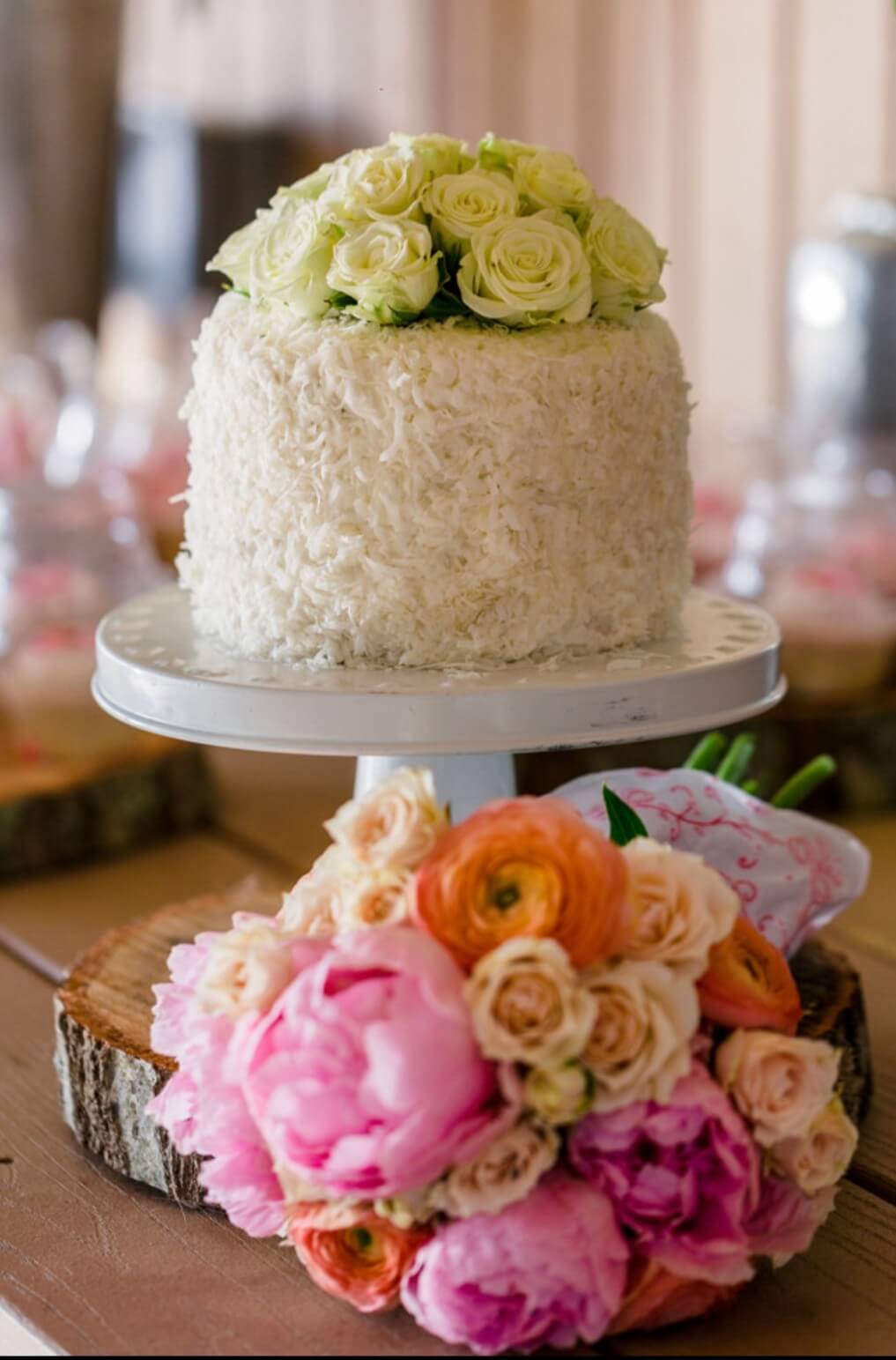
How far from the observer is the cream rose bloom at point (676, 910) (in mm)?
953

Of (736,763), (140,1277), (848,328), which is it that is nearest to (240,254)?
(736,763)

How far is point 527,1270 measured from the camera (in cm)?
93

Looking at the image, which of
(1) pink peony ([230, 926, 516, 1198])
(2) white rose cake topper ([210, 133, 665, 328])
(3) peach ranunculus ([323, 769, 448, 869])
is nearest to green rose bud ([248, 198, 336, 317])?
(2) white rose cake topper ([210, 133, 665, 328])

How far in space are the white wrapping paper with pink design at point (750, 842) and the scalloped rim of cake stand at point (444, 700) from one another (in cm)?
12

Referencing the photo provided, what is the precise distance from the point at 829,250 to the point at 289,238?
194 centimetres

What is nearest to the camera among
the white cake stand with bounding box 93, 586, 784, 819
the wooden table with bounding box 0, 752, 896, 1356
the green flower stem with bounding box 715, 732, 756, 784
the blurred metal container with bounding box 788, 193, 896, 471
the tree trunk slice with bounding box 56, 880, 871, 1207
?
the wooden table with bounding box 0, 752, 896, 1356

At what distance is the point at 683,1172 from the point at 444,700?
12.8 inches

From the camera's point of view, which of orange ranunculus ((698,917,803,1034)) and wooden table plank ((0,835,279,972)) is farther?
wooden table plank ((0,835,279,972))

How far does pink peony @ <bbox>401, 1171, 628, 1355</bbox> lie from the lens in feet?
3.04

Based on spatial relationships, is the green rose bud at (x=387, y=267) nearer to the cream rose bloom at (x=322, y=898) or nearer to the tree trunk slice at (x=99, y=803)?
the cream rose bloom at (x=322, y=898)

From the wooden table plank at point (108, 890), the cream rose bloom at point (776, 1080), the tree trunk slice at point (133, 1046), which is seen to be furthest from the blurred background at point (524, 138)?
the cream rose bloom at point (776, 1080)

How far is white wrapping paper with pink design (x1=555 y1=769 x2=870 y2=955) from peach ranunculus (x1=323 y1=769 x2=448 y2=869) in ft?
1.08

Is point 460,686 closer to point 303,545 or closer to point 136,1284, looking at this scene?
point 303,545

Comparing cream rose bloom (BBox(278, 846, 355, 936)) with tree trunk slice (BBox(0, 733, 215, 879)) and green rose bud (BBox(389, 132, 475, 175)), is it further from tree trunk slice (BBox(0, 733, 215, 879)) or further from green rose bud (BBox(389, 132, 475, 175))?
tree trunk slice (BBox(0, 733, 215, 879))
